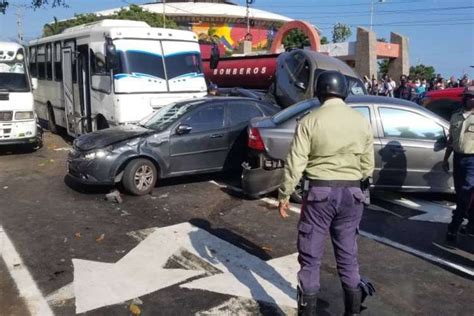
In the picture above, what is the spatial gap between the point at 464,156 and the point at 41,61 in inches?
527

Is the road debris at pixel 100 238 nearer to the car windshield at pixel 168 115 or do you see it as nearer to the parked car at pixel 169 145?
the parked car at pixel 169 145

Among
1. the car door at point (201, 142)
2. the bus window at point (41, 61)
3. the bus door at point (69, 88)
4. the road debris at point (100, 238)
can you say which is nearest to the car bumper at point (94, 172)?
the car door at point (201, 142)

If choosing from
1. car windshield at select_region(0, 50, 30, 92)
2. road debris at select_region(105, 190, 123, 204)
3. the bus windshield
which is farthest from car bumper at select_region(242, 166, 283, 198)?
car windshield at select_region(0, 50, 30, 92)

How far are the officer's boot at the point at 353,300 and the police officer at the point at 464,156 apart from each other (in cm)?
258

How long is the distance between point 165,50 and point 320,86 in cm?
785

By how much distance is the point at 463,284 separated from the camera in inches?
193

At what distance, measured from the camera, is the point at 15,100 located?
1201cm

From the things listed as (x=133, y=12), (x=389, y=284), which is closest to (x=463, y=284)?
(x=389, y=284)

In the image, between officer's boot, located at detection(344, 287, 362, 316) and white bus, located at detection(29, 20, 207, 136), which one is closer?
officer's boot, located at detection(344, 287, 362, 316)

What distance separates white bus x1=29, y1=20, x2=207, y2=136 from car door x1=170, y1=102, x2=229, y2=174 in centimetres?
215

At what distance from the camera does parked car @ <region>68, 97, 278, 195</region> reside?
8.01m

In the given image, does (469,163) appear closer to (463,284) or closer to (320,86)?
(463,284)

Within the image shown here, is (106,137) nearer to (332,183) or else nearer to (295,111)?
(295,111)

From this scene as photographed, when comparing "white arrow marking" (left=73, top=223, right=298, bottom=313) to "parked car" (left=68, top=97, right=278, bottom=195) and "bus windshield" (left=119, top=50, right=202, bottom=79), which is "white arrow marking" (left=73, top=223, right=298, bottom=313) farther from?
"bus windshield" (left=119, top=50, right=202, bottom=79)
